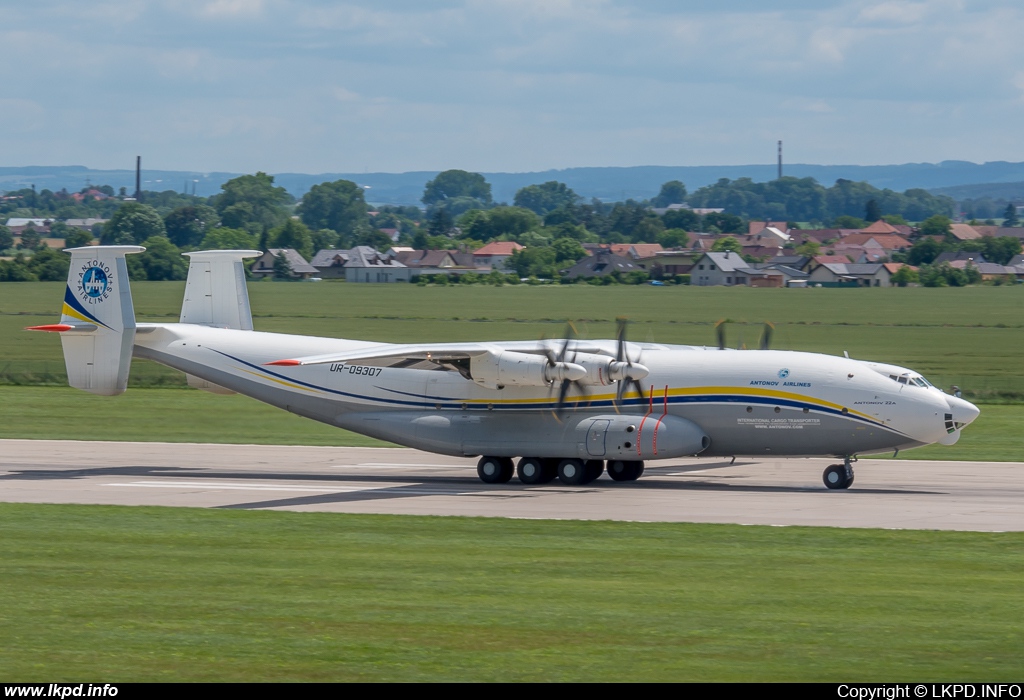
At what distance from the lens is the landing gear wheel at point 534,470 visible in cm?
3250

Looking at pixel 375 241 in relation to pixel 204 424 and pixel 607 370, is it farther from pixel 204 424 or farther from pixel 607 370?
pixel 607 370

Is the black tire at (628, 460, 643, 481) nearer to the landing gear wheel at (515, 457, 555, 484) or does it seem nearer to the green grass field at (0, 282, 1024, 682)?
the landing gear wheel at (515, 457, 555, 484)

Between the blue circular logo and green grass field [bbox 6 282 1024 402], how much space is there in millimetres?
19935

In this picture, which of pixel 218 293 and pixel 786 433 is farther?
pixel 218 293

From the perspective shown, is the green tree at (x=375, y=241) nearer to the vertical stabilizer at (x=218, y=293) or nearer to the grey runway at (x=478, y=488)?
the vertical stabilizer at (x=218, y=293)

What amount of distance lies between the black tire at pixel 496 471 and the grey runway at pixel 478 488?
0.93 ft

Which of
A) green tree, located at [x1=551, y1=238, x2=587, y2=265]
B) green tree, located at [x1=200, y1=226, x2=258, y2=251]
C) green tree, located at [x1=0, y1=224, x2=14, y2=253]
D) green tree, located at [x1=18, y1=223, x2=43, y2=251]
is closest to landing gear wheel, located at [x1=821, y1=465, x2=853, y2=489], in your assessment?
green tree, located at [x1=200, y1=226, x2=258, y2=251]

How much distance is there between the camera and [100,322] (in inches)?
1335

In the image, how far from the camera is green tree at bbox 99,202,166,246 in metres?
153

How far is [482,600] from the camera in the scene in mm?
17453

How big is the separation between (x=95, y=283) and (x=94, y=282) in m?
0.04

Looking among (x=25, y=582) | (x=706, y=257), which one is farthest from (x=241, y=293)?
(x=706, y=257)

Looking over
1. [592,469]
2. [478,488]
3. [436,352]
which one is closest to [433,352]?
[436,352]

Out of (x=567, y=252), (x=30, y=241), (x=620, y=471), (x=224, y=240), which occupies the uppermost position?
(x=224, y=240)
